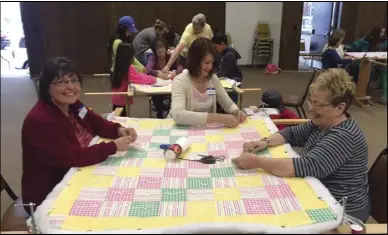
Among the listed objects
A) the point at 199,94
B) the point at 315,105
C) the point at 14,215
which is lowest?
the point at 14,215

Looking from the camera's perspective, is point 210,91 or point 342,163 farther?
point 210,91

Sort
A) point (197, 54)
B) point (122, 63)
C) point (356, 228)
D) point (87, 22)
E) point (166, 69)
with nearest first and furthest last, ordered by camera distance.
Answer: point (356, 228) < point (197, 54) < point (122, 63) < point (166, 69) < point (87, 22)

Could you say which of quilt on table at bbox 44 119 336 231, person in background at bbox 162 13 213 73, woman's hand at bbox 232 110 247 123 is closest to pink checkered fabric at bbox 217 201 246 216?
quilt on table at bbox 44 119 336 231

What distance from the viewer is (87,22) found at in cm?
605

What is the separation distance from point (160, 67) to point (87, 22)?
127 inches

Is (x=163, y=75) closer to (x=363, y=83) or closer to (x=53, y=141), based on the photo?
(x=363, y=83)

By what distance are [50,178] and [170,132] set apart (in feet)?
2.02

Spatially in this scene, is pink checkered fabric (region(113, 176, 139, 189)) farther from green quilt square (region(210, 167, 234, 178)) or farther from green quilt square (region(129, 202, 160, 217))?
green quilt square (region(210, 167, 234, 178))

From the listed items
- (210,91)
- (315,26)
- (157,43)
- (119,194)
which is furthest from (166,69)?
(315,26)

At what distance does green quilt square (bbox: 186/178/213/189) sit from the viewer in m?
1.22

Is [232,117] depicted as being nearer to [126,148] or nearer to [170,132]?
[170,132]

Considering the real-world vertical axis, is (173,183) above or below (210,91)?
below

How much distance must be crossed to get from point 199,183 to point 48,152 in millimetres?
554

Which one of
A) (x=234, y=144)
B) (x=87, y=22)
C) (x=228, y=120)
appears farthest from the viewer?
(x=87, y=22)
